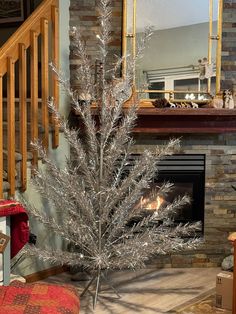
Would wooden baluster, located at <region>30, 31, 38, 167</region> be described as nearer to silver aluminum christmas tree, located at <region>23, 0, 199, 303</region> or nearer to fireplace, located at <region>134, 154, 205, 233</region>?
silver aluminum christmas tree, located at <region>23, 0, 199, 303</region>

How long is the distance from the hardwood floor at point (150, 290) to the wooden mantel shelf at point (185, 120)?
1.14 meters

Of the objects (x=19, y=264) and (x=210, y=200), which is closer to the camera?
(x=19, y=264)

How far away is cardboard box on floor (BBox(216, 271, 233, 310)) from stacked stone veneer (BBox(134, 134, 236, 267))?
843 millimetres

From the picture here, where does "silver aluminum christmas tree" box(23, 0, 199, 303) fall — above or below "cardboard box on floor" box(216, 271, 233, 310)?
above

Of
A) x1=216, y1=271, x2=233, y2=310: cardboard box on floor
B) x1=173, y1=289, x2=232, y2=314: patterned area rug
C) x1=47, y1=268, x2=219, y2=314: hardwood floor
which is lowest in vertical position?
x1=47, y1=268, x2=219, y2=314: hardwood floor

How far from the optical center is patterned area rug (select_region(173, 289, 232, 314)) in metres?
3.03

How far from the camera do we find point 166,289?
135 inches

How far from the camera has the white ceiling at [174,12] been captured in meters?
3.73

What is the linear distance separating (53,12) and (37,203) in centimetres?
143

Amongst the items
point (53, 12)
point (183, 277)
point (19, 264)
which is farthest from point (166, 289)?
point (53, 12)

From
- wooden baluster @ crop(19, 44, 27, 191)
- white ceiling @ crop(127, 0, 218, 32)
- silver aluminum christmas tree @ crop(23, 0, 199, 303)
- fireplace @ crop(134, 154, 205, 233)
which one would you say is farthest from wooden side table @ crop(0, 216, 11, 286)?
white ceiling @ crop(127, 0, 218, 32)

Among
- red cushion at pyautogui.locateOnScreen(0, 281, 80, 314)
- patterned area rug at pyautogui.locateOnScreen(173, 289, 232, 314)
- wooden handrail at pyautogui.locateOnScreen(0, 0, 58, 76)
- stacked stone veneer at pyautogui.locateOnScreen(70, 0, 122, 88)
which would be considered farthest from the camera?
stacked stone veneer at pyautogui.locateOnScreen(70, 0, 122, 88)

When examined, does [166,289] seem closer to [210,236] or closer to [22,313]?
[210,236]

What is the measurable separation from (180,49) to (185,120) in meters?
0.58
